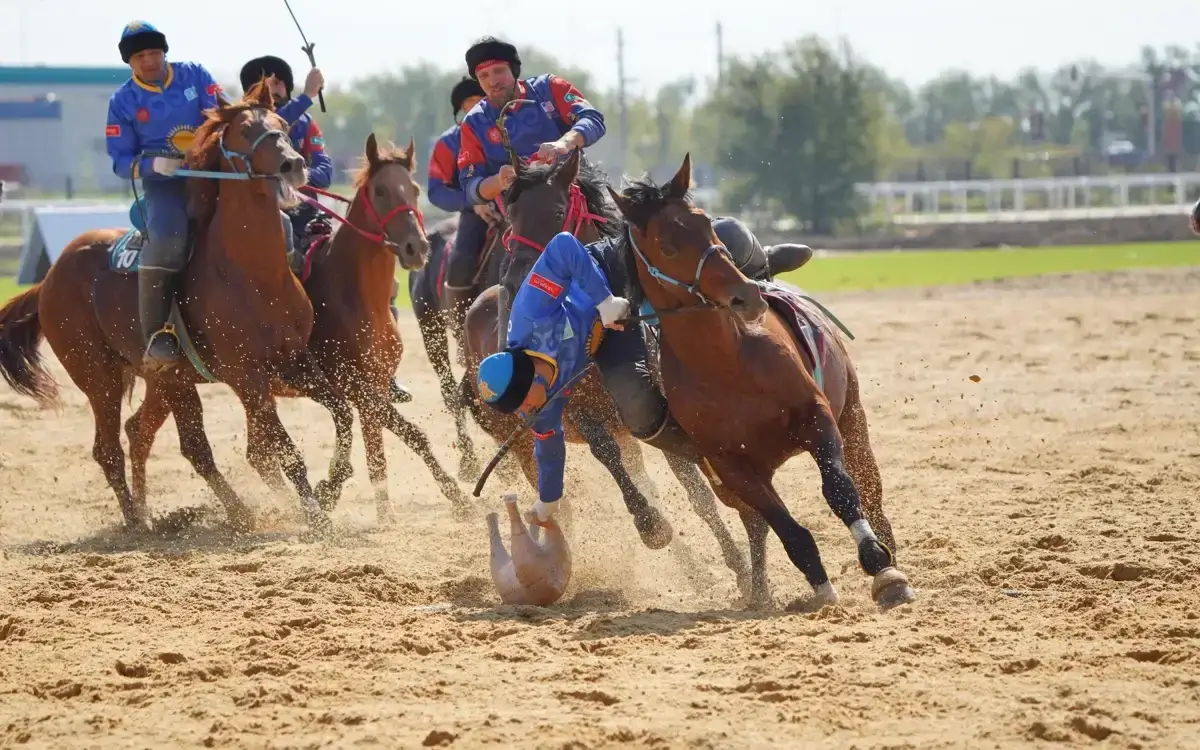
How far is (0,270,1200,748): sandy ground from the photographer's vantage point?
165 inches

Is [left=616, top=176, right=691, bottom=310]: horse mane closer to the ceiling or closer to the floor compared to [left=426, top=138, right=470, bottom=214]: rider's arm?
closer to the floor

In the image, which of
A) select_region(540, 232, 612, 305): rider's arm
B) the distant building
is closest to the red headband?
select_region(540, 232, 612, 305): rider's arm

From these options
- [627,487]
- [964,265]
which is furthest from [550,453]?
[964,265]

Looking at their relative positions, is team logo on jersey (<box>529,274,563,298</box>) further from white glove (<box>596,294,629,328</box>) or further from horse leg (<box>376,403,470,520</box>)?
horse leg (<box>376,403,470,520</box>)

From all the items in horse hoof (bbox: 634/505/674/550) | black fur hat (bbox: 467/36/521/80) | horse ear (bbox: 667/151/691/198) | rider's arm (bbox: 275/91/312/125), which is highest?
black fur hat (bbox: 467/36/521/80)

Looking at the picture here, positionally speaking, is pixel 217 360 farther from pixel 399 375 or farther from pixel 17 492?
pixel 399 375

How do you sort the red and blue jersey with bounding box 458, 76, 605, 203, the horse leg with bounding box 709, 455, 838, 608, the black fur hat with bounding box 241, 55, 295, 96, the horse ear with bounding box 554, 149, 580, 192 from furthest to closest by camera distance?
the black fur hat with bounding box 241, 55, 295, 96 → the red and blue jersey with bounding box 458, 76, 605, 203 → the horse ear with bounding box 554, 149, 580, 192 → the horse leg with bounding box 709, 455, 838, 608

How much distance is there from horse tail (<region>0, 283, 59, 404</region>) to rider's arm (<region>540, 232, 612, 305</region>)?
14.6 ft

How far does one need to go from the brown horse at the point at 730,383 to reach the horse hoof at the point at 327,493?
3.11 m

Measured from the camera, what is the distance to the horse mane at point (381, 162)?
28.1 feet

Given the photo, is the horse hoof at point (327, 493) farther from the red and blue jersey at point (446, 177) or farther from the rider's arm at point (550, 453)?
the rider's arm at point (550, 453)

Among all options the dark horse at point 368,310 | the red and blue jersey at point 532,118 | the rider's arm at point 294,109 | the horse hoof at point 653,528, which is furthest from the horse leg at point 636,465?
the rider's arm at point 294,109

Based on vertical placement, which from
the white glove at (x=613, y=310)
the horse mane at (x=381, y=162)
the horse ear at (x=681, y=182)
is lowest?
the white glove at (x=613, y=310)

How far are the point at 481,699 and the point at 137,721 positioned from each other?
0.98 meters
